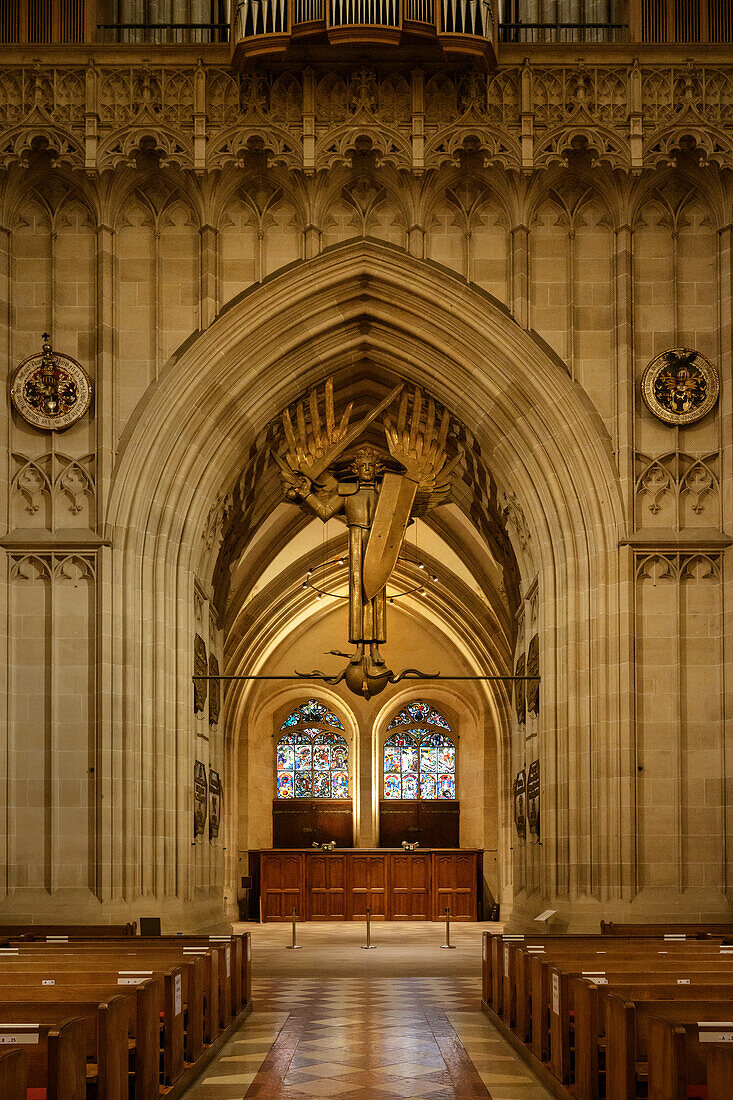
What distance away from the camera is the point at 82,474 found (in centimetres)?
1591

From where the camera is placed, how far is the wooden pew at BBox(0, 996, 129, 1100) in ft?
20.2

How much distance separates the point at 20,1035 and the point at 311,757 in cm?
2666

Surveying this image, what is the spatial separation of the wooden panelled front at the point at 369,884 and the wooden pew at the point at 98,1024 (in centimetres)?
2277

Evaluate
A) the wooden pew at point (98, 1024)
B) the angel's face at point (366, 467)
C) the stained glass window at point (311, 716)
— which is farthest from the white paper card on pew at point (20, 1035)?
the stained glass window at point (311, 716)

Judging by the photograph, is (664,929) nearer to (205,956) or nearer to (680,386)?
(205,956)

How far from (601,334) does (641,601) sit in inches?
123

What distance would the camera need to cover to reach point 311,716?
107ft

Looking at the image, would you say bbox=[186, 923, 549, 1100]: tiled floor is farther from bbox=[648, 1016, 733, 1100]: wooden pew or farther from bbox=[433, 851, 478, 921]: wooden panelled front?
bbox=[433, 851, 478, 921]: wooden panelled front

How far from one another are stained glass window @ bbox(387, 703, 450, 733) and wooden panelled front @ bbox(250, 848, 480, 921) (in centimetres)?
398

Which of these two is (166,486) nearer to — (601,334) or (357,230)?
(357,230)

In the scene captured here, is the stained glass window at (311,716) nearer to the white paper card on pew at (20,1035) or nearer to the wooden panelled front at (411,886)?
the wooden panelled front at (411,886)

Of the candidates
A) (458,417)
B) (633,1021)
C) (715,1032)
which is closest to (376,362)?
(458,417)

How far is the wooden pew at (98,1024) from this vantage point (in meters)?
6.16

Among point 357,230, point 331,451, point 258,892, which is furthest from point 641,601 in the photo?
point 258,892
